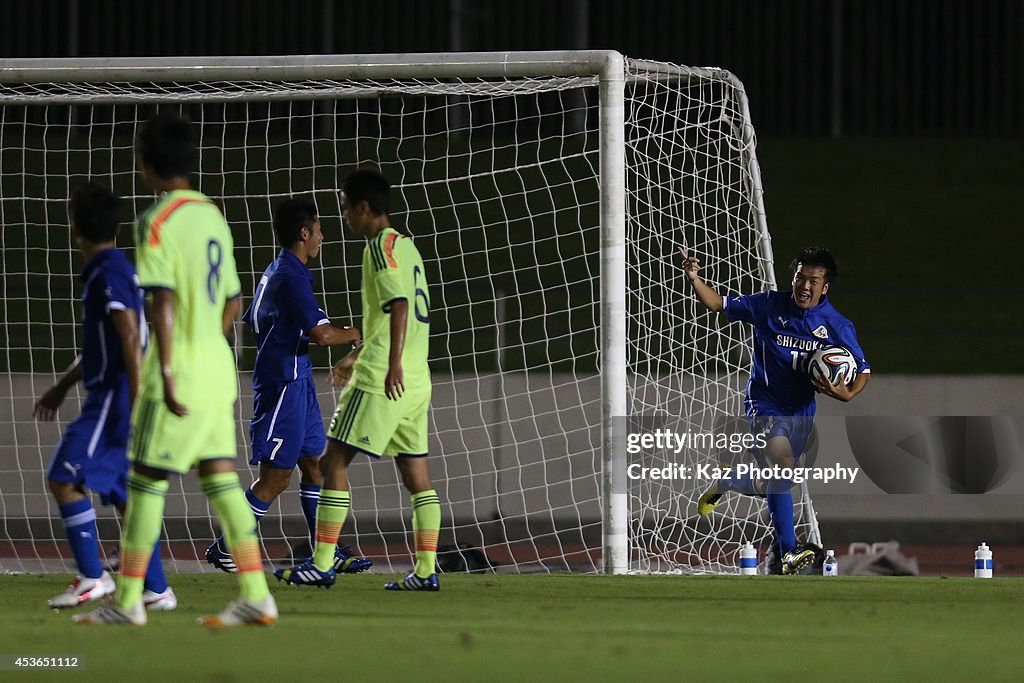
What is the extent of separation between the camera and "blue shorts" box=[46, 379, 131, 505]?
17.2 feet

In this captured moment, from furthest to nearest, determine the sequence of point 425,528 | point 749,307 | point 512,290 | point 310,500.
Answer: point 512,290
point 749,307
point 310,500
point 425,528

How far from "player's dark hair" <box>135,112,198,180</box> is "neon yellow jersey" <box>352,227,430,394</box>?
Answer: 151 cm

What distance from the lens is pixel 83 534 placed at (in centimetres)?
550

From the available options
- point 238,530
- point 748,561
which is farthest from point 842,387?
point 238,530

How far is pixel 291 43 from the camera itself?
66.3ft

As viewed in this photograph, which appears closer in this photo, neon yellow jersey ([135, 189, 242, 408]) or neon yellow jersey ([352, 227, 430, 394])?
neon yellow jersey ([135, 189, 242, 408])

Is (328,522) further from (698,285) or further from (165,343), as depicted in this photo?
(698,285)

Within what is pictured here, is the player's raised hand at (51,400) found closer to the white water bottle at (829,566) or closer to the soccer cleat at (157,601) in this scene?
the soccer cleat at (157,601)

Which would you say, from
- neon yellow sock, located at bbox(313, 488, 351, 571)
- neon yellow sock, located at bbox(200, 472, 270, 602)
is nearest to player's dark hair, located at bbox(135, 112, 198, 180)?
neon yellow sock, located at bbox(200, 472, 270, 602)

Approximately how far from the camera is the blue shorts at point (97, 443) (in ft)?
17.2

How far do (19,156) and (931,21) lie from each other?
11733 mm

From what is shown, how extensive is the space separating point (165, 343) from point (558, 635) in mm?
1554

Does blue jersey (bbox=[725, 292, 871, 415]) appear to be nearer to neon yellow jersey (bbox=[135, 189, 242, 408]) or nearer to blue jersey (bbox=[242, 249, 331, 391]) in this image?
blue jersey (bbox=[242, 249, 331, 391])

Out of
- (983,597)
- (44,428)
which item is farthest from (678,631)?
(44,428)
